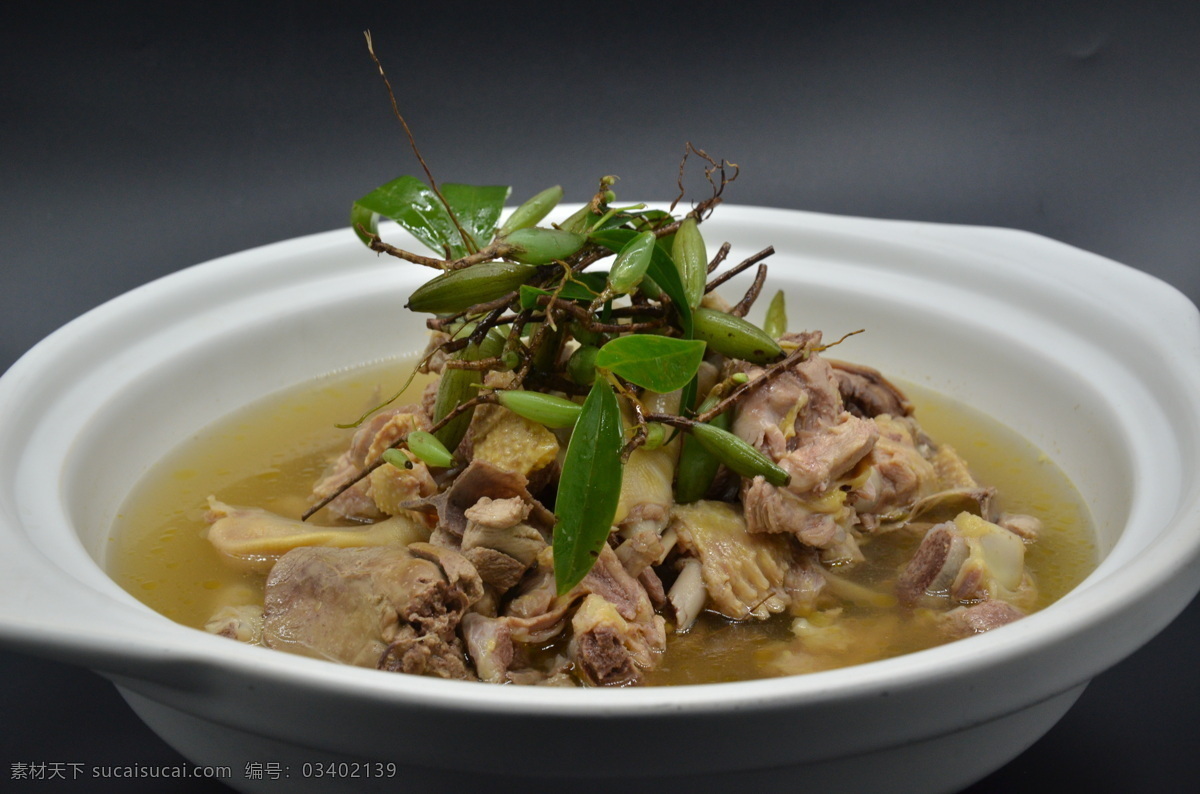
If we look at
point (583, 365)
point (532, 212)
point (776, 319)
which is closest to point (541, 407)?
point (583, 365)

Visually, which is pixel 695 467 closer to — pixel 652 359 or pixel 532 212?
pixel 652 359

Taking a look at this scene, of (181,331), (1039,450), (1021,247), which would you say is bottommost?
(1039,450)

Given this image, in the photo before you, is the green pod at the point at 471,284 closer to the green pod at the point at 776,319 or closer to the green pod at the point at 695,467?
the green pod at the point at 695,467

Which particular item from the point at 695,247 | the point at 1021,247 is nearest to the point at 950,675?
the point at 695,247

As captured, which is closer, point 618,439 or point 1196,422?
point 618,439

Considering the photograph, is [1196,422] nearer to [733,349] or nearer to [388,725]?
[733,349]

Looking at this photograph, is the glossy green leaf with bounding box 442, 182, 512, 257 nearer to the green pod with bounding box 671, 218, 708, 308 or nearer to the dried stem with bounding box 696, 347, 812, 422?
the green pod with bounding box 671, 218, 708, 308
